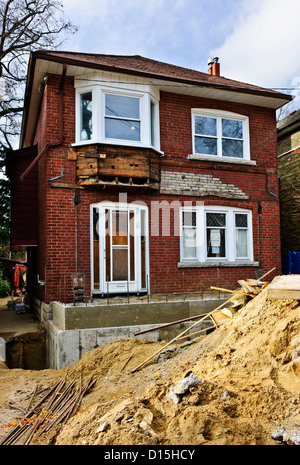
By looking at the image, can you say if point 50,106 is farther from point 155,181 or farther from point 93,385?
point 93,385

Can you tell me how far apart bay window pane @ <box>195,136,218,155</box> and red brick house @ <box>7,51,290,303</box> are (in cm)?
4

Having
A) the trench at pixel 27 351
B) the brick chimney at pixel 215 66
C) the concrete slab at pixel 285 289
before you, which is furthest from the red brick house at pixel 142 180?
the concrete slab at pixel 285 289

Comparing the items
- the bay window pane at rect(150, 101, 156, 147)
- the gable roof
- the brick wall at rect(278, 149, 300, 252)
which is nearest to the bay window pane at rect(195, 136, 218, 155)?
the gable roof

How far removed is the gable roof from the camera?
943 centimetres

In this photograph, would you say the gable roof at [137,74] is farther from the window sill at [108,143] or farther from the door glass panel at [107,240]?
the door glass panel at [107,240]

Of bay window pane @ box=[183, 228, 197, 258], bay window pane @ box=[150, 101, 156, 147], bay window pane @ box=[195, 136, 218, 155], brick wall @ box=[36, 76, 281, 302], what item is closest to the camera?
brick wall @ box=[36, 76, 281, 302]

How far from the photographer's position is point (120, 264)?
1027 centimetres

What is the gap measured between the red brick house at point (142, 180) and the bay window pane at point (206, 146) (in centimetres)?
4

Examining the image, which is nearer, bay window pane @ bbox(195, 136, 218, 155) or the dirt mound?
the dirt mound

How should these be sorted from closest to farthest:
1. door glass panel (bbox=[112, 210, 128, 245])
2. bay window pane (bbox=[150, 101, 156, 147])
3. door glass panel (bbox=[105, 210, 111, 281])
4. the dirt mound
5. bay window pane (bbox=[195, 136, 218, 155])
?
the dirt mound, door glass panel (bbox=[105, 210, 111, 281]), door glass panel (bbox=[112, 210, 128, 245]), bay window pane (bbox=[150, 101, 156, 147]), bay window pane (bbox=[195, 136, 218, 155])

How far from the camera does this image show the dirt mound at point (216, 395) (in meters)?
3.25

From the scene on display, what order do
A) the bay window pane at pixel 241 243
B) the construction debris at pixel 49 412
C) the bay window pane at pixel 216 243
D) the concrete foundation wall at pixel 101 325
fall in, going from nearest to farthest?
the construction debris at pixel 49 412 → the concrete foundation wall at pixel 101 325 → the bay window pane at pixel 216 243 → the bay window pane at pixel 241 243

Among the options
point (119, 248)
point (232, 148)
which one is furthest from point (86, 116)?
point (232, 148)

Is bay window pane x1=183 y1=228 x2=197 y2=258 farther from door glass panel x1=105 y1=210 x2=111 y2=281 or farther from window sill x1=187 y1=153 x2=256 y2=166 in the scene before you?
door glass panel x1=105 y1=210 x2=111 y2=281
